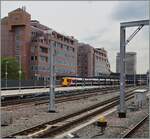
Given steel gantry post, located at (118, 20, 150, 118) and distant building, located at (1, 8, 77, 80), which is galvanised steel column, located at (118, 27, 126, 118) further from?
distant building, located at (1, 8, 77, 80)

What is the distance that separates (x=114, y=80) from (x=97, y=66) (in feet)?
206

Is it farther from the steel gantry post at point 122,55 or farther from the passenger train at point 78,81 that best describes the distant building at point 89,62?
the steel gantry post at point 122,55

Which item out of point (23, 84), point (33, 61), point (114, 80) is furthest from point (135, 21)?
point (33, 61)

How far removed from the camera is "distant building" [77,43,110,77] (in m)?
168

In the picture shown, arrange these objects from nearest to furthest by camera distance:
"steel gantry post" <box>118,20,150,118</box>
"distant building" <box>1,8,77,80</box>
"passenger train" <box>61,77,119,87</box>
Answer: "steel gantry post" <box>118,20,150,118</box>
"passenger train" <box>61,77,119,87</box>
"distant building" <box>1,8,77,80</box>

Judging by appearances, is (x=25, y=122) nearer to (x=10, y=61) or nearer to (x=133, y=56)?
(x=133, y=56)

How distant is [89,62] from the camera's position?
165750 mm

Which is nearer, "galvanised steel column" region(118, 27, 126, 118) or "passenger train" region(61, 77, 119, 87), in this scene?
"galvanised steel column" region(118, 27, 126, 118)

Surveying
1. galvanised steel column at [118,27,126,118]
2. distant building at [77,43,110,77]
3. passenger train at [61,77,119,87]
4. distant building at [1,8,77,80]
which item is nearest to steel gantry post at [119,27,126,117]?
galvanised steel column at [118,27,126,118]

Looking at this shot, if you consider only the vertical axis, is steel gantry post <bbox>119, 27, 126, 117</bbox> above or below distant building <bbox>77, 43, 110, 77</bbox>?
below

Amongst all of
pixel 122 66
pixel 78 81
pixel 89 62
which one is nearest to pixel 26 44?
pixel 89 62

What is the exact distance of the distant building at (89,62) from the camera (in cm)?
16762

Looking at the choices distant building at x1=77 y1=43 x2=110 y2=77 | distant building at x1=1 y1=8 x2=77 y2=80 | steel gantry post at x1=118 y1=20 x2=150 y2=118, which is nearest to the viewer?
steel gantry post at x1=118 y1=20 x2=150 y2=118

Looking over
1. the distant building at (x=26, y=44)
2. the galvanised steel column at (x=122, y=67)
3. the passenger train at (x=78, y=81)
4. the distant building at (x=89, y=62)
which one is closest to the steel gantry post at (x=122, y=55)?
the galvanised steel column at (x=122, y=67)
